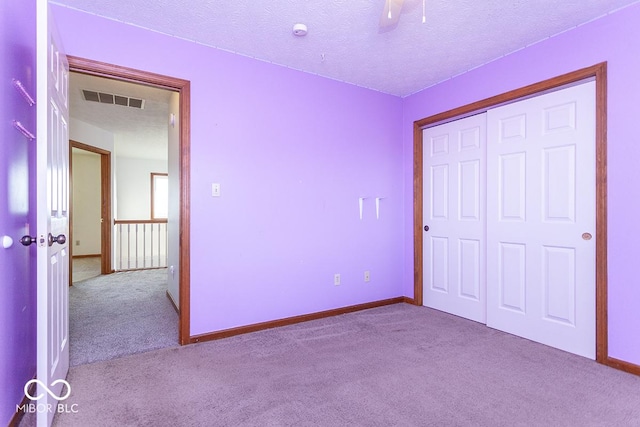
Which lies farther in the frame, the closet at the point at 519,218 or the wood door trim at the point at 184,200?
the wood door trim at the point at 184,200

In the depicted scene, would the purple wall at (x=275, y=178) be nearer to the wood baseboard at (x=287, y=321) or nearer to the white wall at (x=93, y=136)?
the wood baseboard at (x=287, y=321)

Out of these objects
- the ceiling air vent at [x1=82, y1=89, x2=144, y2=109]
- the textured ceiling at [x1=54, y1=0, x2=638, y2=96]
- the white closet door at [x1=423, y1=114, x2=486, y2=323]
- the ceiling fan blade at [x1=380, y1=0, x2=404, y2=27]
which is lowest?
the white closet door at [x1=423, y1=114, x2=486, y2=323]

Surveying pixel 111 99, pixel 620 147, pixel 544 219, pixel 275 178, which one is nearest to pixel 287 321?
pixel 275 178

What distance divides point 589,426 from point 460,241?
6.27ft

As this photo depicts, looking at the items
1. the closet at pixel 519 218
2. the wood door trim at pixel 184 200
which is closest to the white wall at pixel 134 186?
the wood door trim at pixel 184 200

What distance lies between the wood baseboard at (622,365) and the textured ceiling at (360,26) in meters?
2.37

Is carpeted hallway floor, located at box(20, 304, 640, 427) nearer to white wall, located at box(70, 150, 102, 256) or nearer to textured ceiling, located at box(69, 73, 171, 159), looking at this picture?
textured ceiling, located at box(69, 73, 171, 159)

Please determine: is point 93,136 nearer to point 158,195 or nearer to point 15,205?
point 158,195

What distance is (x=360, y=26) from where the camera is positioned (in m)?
2.41

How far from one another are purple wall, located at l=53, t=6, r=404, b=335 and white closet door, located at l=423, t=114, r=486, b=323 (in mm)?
374

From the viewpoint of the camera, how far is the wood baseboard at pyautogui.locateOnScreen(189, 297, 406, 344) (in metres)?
2.71

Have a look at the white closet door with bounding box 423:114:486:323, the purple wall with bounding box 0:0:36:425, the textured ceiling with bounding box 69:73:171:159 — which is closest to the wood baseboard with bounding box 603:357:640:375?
the white closet door with bounding box 423:114:486:323

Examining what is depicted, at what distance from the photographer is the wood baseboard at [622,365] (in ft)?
7.02

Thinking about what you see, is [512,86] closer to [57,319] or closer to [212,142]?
[212,142]
